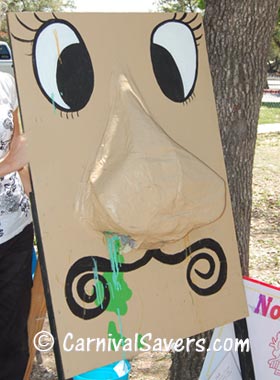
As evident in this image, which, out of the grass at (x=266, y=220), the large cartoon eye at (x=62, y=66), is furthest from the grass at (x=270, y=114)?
the large cartoon eye at (x=62, y=66)

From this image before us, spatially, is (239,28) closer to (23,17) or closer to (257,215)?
(23,17)

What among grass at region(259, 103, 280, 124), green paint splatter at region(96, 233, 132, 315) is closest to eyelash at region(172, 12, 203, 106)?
green paint splatter at region(96, 233, 132, 315)

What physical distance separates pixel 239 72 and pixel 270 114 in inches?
546

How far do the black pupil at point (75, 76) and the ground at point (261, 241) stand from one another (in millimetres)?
1556

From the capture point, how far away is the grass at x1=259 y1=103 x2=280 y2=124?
1370 centimetres

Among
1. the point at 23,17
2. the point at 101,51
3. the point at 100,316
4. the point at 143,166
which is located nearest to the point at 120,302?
the point at 100,316

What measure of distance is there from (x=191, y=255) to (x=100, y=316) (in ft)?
1.15

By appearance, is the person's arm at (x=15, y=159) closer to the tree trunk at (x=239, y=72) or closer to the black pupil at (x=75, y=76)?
the black pupil at (x=75, y=76)

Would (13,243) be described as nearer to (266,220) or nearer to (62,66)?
→ (62,66)

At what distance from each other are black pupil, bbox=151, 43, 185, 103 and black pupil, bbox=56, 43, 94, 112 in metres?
0.23

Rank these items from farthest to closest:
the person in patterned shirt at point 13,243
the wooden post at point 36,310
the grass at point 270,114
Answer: the grass at point 270,114 < the wooden post at point 36,310 < the person in patterned shirt at point 13,243

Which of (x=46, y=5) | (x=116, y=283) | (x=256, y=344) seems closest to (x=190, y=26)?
(x=116, y=283)

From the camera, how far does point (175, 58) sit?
1743 mm

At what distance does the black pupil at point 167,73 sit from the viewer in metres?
1.71
